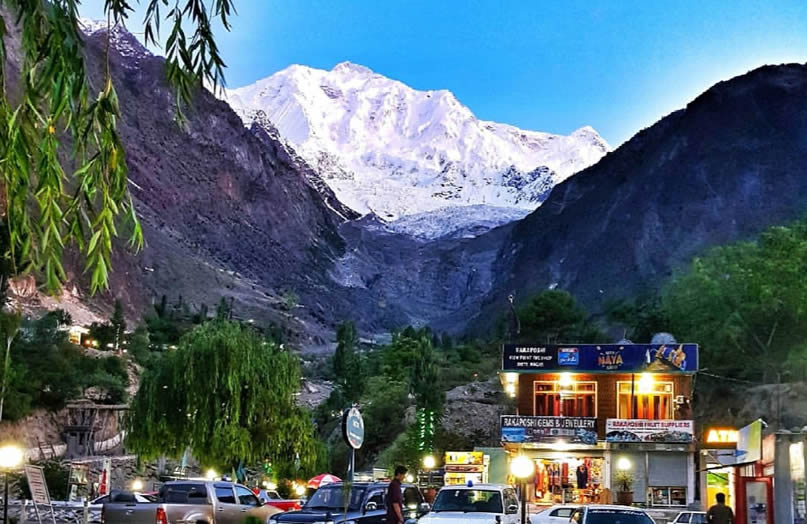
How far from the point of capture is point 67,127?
775cm

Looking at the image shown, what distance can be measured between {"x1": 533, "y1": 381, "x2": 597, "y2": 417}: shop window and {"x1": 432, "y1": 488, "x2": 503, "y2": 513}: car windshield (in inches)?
1242

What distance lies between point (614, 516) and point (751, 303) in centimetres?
5476

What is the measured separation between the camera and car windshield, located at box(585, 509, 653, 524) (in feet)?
60.5

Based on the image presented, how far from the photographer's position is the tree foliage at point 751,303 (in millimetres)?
66125

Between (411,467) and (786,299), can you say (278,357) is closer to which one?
(411,467)

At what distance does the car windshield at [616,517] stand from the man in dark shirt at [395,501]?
357 cm

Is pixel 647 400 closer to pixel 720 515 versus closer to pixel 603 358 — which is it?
pixel 603 358

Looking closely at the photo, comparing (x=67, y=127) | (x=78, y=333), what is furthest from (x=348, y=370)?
(x=67, y=127)

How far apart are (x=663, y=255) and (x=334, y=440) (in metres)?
79.1

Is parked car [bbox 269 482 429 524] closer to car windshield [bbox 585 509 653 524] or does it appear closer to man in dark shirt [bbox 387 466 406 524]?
man in dark shirt [bbox 387 466 406 524]

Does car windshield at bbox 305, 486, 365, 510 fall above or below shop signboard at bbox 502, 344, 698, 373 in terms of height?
below

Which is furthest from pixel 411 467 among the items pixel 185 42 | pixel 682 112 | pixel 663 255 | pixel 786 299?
pixel 682 112

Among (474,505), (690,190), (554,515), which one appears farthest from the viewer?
(690,190)

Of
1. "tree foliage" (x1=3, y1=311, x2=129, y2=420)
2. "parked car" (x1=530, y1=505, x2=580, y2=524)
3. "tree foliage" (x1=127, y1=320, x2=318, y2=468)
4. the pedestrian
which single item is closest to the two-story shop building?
"tree foliage" (x1=127, y1=320, x2=318, y2=468)
